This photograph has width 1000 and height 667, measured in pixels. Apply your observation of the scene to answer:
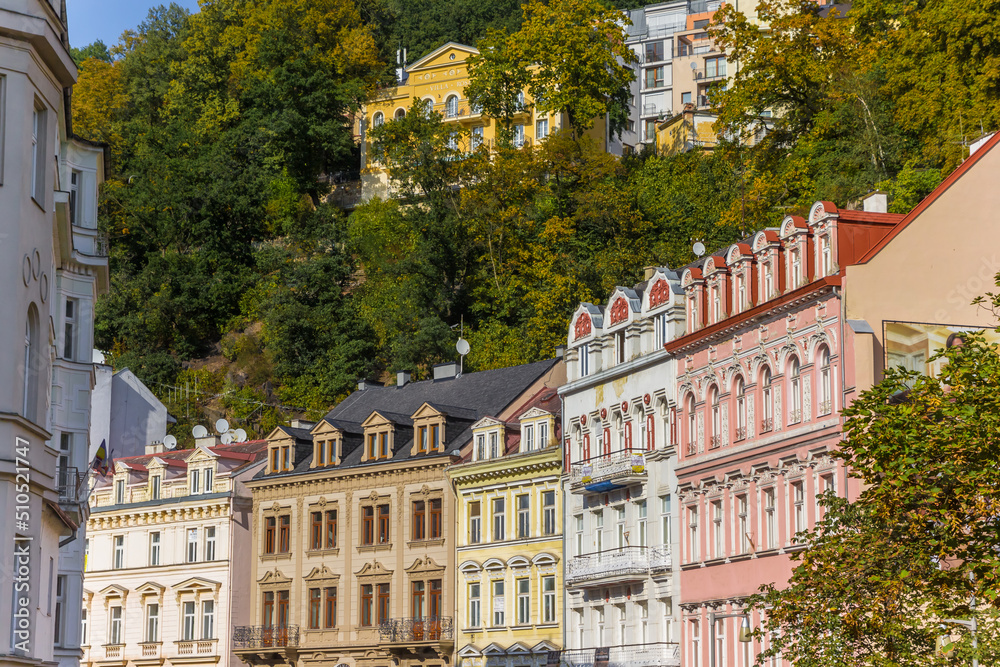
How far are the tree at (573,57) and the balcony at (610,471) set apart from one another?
36.8 m

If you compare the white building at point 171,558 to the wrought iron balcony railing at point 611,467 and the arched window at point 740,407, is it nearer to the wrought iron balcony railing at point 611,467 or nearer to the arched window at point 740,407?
the wrought iron balcony railing at point 611,467

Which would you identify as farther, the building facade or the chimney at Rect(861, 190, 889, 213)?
the building facade

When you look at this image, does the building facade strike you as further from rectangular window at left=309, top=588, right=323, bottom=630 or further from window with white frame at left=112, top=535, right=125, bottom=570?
rectangular window at left=309, top=588, right=323, bottom=630

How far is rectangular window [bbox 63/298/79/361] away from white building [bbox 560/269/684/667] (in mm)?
19906

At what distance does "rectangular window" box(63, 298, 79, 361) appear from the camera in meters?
39.3

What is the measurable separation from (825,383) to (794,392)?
1674mm

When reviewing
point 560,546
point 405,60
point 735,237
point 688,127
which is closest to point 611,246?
point 735,237

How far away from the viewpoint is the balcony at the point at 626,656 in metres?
50.7

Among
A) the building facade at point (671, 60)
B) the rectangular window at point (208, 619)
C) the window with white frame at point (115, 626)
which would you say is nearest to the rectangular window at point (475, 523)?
the rectangular window at point (208, 619)

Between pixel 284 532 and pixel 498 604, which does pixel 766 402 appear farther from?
pixel 284 532

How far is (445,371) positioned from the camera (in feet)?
231

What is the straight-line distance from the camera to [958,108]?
62750 millimetres

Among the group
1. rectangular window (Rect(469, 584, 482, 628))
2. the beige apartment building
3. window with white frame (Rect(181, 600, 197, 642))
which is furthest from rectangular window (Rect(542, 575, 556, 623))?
window with white frame (Rect(181, 600, 197, 642))

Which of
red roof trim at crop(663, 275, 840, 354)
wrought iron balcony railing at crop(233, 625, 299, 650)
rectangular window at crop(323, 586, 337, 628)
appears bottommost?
wrought iron balcony railing at crop(233, 625, 299, 650)
